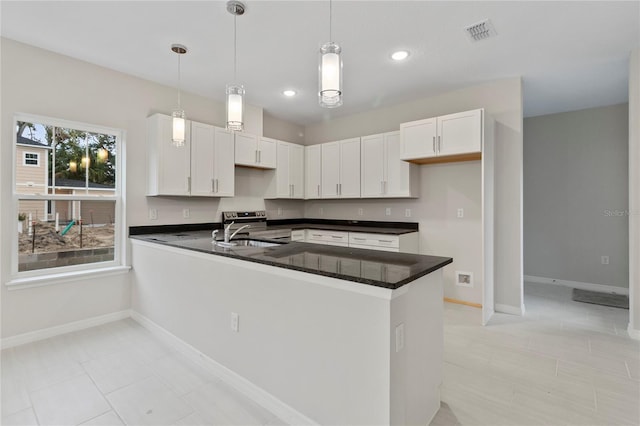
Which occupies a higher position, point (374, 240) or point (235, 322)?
point (374, 240)

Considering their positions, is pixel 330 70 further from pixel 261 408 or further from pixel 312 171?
pixel 312 171

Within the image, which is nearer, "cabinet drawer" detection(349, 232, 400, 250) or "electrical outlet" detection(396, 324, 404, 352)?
"electrical outlet" detection(396, 324, 404, 352)

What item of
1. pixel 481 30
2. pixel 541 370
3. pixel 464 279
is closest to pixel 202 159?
pixel 481 30

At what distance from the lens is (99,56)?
2986 millimetres

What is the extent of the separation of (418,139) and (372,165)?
2.57ft

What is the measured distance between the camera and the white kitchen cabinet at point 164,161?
11.1 feet

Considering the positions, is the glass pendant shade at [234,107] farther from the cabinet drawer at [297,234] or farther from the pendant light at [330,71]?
the cabinet drawer at [297,234]

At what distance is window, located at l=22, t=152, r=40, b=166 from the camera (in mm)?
2833

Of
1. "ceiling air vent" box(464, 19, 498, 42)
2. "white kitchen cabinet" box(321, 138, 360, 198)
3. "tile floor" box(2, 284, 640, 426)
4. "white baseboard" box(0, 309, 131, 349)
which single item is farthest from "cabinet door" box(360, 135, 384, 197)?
"white baseboard" box(0, 309, 131, 349)

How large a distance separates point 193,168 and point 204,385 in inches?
94.3

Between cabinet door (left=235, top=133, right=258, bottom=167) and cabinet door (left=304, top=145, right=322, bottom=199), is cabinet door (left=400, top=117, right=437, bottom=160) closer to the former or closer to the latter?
cabinet door (left=304, top=145, right=322, bottom=199)

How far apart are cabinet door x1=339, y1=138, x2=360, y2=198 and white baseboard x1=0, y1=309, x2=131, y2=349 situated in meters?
3.15

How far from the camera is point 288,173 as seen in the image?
487 centimetres

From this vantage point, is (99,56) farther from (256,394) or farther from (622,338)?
(622,338)
